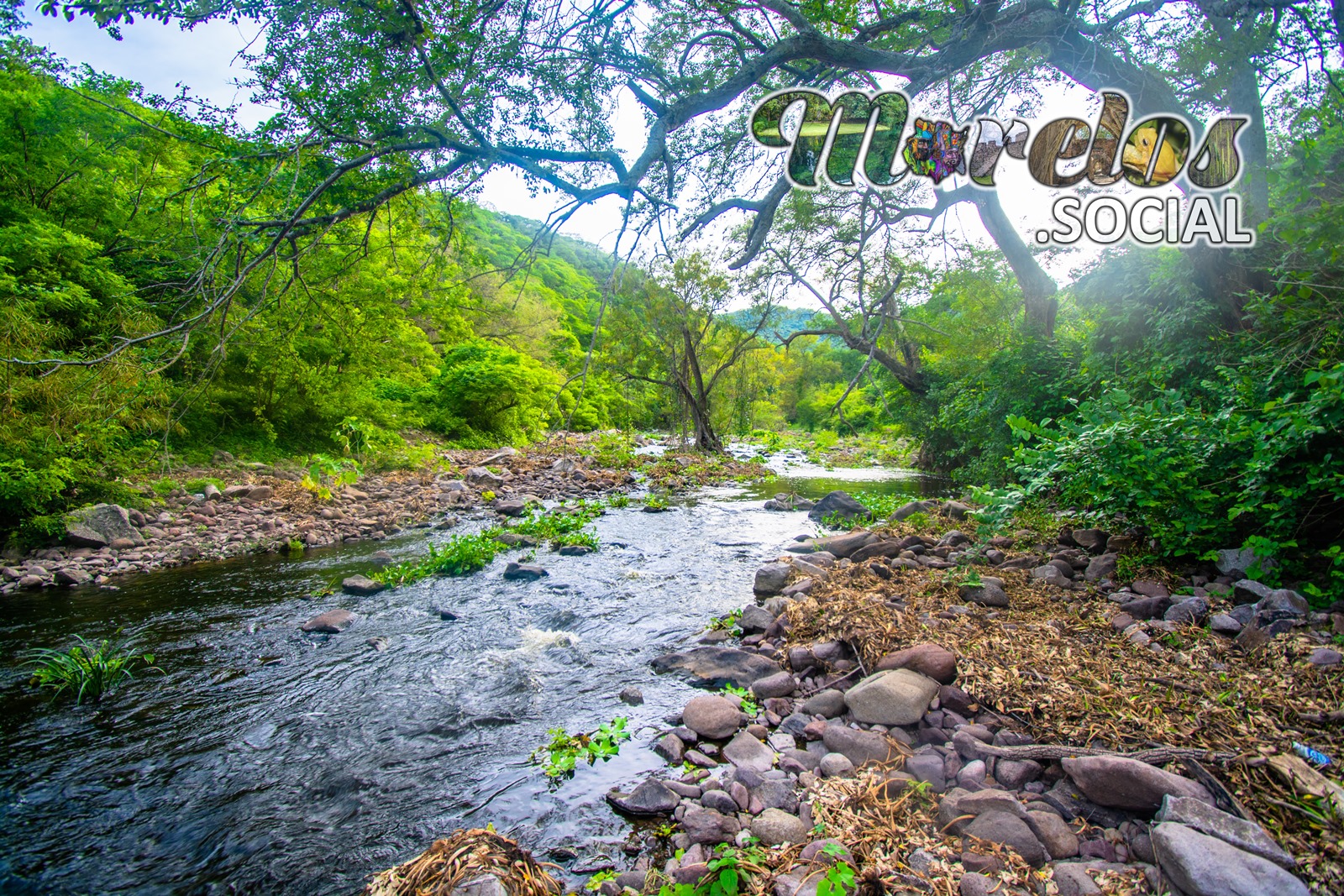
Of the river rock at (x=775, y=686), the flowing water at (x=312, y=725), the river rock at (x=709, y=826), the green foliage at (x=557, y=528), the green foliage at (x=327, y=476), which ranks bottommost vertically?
the flowing water at (x=312, y=725)

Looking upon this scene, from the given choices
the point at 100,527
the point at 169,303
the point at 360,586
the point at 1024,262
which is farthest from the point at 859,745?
the point at 1024,262

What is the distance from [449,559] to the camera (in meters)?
8.02

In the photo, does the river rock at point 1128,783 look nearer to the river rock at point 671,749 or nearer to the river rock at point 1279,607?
the river rock at point 1279,607

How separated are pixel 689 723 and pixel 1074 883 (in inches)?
89.5

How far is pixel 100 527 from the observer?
8273 millimetres

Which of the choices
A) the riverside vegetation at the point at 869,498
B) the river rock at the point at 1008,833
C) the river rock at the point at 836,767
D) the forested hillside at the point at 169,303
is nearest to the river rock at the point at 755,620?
the riverside vegetation at the point at 869,498

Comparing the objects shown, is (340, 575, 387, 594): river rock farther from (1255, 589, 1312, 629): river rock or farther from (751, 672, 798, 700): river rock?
(1255, 589, 1312, 629): river rock

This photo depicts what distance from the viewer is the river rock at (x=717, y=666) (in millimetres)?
4578

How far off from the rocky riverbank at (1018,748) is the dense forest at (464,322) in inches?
35.5

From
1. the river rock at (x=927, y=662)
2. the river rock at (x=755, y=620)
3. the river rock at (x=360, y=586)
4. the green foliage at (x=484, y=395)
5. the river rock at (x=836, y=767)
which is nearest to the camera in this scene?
the river rock at (x=836, y=767)

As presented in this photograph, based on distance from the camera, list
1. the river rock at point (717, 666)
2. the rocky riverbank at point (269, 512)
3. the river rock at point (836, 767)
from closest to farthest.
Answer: the river rock at point (836, 767) < the river rock at point (717, 666) < the rocky riverbank at point (269, 512)

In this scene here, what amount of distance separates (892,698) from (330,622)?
562 cm

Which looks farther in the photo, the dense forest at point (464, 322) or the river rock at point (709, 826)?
→ the dense forest at point (464, 322)

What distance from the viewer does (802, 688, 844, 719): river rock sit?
3.82m
